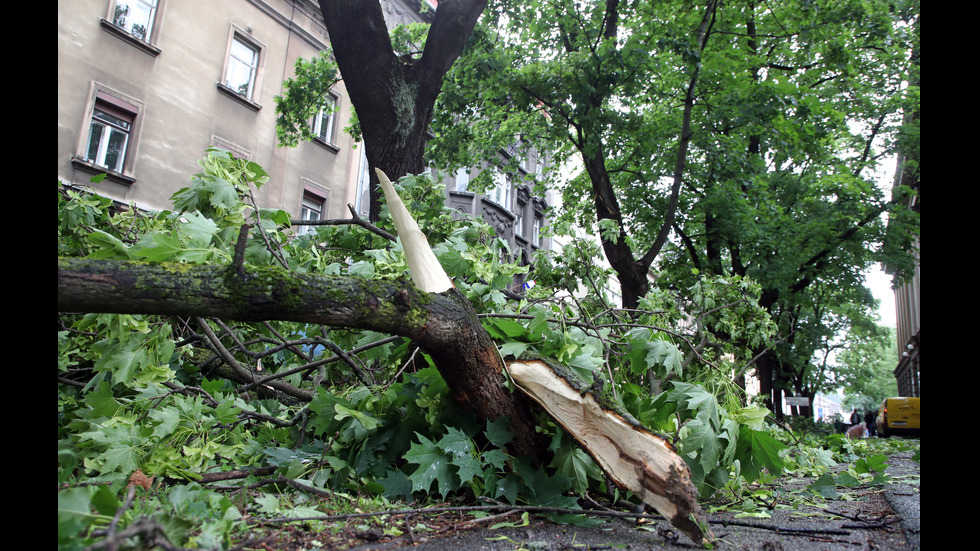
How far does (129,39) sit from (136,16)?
809 mm

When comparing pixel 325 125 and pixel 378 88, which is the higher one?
pixel 325 125

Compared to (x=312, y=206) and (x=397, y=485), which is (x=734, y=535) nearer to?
(x=397, y=485)

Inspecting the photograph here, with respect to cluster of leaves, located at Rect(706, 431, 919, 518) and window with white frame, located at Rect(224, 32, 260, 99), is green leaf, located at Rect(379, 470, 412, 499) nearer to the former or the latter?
cluster of leaves, located at Rect(706, 431, 919, 518)

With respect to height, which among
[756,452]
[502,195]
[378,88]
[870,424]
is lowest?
[870,424]

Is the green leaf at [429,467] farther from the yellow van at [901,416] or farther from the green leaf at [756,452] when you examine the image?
the yellow van at [901,416]

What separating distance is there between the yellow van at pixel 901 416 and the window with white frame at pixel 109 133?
26068mm

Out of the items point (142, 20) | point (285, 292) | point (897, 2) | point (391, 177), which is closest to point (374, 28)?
point (391, 177)

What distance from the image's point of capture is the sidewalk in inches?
78.9

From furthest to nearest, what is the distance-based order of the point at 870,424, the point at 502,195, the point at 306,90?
the point at 870,424, the point at 502,195, the point at 306,90

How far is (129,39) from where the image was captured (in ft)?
40.2

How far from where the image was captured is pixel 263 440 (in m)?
3.17

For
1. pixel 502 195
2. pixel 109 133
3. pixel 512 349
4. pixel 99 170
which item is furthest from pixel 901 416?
pixel 109 133

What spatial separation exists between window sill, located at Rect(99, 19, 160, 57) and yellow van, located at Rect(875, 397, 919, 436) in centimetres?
2644
